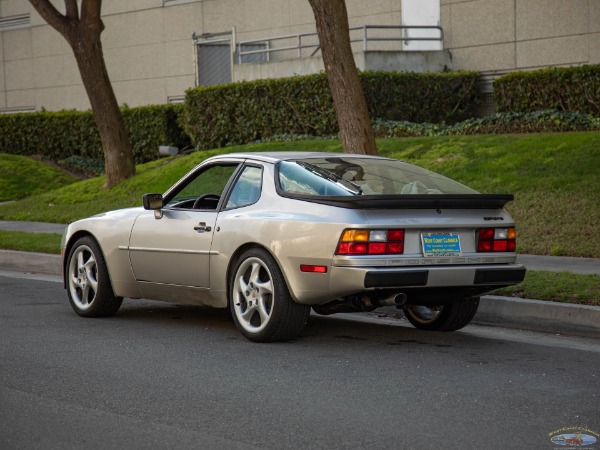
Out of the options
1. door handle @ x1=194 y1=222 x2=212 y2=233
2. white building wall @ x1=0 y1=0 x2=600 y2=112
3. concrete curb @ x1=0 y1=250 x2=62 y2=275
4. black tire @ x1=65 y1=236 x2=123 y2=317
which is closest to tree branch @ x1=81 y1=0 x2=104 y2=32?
white building wall @ x1=0 y1=0 x2=600 y2=112

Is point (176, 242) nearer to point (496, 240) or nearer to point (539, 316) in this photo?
point (496, 240)

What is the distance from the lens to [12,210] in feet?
74.3

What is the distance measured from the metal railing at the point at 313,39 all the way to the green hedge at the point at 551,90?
335 cm

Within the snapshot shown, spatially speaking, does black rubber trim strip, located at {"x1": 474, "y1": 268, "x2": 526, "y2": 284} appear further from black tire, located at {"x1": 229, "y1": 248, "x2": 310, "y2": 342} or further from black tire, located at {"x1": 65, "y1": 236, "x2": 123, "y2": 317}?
black tire, located at {"x1": 65, "y1": 236, "x2": 123, "y2": 317}

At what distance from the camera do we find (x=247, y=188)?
28.1 ft

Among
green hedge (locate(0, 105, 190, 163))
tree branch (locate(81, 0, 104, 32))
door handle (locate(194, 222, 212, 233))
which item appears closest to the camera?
door handle (locate(194, 222, 212, 233))

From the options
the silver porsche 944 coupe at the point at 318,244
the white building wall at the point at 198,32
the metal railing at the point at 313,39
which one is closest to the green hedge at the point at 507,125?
the metal railing at the point at 313,39

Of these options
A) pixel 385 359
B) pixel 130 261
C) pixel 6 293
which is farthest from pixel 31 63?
pixel 385 359

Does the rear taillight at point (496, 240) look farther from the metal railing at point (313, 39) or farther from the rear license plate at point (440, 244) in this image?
the metal railing at point (313, 39)

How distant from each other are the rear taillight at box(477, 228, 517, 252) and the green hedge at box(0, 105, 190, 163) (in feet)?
72.1

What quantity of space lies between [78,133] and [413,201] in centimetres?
2591

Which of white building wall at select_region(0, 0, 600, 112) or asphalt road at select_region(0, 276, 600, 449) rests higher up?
white building wall at select_region(0, 0, 600, 112)

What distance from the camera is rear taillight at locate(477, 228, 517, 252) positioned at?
8.02m

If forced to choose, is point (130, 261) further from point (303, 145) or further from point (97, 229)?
point (303, 145)
